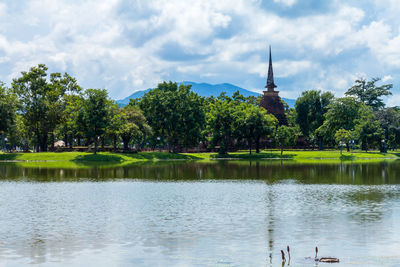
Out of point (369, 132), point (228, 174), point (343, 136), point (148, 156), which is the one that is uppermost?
point (369, 132)

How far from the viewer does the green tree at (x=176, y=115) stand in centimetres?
12304

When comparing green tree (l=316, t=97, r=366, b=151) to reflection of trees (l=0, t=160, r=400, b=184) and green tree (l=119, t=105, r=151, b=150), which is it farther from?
reflection of trees (l=0, t=160, r=400, b=184)

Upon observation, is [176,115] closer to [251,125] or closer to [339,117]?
[251,125]

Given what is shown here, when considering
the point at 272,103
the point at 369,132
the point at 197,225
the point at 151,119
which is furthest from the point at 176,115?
the point at 197,225

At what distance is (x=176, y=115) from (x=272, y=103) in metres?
58.4

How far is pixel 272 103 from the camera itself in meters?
171

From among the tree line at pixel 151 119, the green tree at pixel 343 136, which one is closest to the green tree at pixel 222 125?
the tree line at pixel 151 119

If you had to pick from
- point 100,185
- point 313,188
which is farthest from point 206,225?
point 100,185

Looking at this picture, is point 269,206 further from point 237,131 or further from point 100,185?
point 237,131

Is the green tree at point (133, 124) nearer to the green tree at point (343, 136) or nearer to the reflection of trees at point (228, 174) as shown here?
the reflection of trees at point (228, 174)

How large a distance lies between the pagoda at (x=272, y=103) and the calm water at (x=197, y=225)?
4733 inches

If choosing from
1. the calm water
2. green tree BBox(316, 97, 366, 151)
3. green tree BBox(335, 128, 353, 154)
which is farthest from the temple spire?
the calm water

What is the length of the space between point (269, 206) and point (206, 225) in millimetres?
8814

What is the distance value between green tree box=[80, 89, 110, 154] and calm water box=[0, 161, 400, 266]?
208 ft
